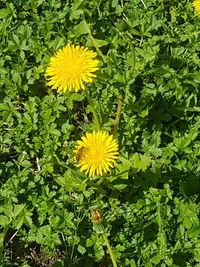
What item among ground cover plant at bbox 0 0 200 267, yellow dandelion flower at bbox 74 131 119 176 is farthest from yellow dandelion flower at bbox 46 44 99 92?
yellow dandelion flower at bbox 74 131 119 176

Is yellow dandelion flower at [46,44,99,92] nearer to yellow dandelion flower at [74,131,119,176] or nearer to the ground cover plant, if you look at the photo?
the ground cover plant

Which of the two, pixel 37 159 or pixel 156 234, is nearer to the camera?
pixel 156 234

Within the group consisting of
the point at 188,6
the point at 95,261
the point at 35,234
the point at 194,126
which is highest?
the point at 188,6

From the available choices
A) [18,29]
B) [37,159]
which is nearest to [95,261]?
[37,159]

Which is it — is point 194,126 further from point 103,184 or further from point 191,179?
point 103,184

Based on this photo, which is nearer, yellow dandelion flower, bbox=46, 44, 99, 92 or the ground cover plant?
yellow dandelion flower, bbox=46, 44, 99, 92

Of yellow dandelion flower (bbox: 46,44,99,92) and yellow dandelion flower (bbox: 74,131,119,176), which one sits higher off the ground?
yellow dandelion flower (bbox: 46,44,99,92)

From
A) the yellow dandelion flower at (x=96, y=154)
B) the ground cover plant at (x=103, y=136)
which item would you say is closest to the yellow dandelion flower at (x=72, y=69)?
the ground cover plant at (x=103, y=136)
